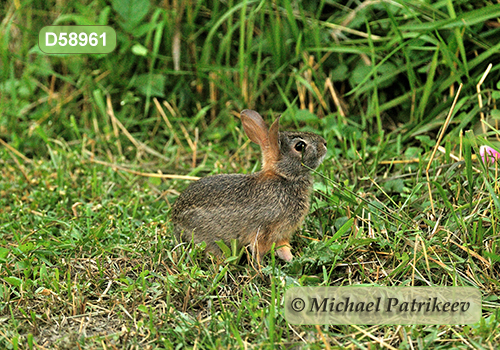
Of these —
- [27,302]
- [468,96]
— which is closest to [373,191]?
[468,96]

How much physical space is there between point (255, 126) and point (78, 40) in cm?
324

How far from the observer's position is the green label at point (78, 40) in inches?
249

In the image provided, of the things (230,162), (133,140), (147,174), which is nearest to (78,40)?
(133,140)

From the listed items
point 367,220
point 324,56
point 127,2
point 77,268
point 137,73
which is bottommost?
point 77,268

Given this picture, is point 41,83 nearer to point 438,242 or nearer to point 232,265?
point 232,265

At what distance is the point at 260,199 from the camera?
4047 millimetres

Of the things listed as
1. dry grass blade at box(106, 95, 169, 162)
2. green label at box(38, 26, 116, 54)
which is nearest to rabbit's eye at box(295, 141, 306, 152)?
dry grass blade at box(106, 95, 169, 162)

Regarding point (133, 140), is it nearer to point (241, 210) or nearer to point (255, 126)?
point (255, 126)

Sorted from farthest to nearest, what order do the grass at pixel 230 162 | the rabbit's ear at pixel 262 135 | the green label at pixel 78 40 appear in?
the green label at pixel 78 40 < the rabbit's ear at pixel 262 135 < the grass at pixel 230 162

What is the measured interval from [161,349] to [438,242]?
2.06m

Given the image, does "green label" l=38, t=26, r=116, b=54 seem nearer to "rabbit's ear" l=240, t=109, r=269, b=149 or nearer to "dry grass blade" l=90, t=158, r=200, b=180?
"dry grass blade" l=90, t=158, r=200, b=180

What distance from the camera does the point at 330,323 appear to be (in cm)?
321

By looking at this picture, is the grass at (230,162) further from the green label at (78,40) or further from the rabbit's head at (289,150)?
the rabbit's head at (289,150)

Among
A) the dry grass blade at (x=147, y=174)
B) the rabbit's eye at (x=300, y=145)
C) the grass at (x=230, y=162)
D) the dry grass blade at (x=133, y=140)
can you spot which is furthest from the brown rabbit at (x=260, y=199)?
the dry grass blade at (x=133, y=140)
